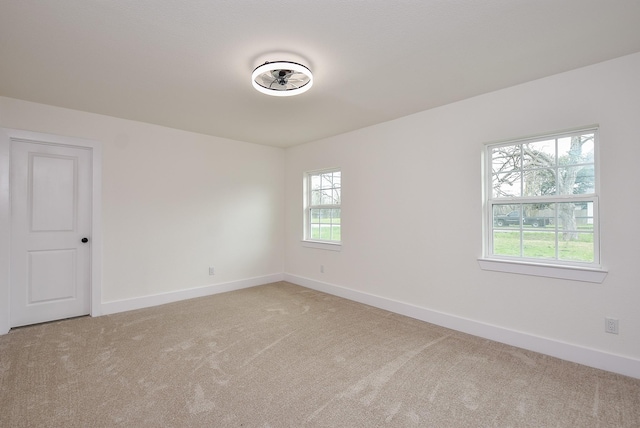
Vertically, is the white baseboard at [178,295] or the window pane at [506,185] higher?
the window pane at [506,185]

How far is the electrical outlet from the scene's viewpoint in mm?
2380

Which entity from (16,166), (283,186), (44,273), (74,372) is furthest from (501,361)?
(16,166)

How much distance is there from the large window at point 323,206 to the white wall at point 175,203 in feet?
2.06

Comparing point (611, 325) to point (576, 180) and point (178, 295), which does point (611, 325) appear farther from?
point (178, 295)

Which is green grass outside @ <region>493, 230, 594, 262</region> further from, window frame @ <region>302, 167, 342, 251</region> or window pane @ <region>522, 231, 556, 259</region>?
window frame @ <region>302, 167, 342, 251</region>

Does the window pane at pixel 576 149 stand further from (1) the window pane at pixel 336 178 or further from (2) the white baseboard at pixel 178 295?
(2) the white baseboard at pixel 178 295

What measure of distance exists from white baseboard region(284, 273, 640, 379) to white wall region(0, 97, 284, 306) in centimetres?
205

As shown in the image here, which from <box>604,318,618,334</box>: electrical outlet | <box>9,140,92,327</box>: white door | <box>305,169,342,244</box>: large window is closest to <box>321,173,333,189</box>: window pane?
<box>305,169,342,244</box>: large window

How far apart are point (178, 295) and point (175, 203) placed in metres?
1.32

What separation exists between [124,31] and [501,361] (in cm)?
380

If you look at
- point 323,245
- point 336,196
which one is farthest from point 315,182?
point 323,245

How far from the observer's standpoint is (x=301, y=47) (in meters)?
2.22

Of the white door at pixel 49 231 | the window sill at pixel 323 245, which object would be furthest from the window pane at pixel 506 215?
the white door at pixel 49 231

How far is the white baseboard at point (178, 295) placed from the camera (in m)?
3.80
